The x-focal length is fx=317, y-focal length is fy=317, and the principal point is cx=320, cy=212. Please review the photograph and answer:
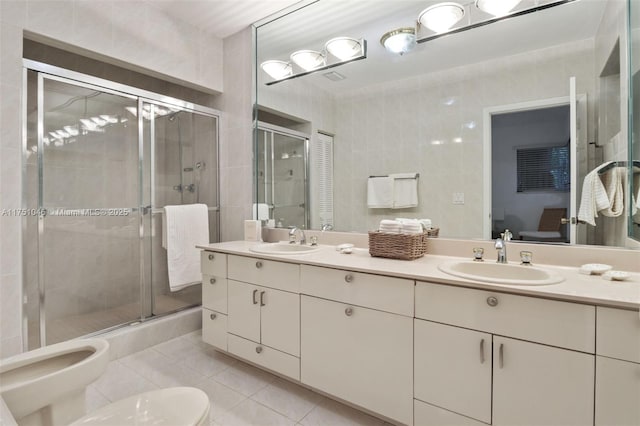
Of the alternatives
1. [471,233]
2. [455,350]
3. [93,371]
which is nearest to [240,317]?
[93,371]

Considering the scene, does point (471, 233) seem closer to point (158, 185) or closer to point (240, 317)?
point (240, 317)

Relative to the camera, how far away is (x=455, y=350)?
4.17ft

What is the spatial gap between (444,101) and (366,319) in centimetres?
135

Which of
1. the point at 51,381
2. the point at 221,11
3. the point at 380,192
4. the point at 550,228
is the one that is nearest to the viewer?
the point at 51,381

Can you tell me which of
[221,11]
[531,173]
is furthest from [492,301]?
[221,11]

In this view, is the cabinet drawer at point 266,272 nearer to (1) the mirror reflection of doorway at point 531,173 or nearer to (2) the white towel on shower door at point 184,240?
(2) the white towel on shower door at point 184,240

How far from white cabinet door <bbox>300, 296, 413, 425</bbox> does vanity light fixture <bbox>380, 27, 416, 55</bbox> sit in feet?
5.38

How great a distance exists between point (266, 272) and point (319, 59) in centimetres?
164

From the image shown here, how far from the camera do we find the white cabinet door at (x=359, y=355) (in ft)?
4.56

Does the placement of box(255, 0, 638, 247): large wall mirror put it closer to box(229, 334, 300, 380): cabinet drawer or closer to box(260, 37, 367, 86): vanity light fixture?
box(260, 37, 367, 86): vanity light fixture

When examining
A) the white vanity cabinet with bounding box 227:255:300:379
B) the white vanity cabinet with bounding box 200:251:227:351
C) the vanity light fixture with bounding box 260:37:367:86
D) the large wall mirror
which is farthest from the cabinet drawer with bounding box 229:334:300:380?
the vanity light fixture with bounding box 260:37:367:86

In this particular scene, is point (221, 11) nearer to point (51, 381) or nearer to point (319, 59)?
point (319, 59)

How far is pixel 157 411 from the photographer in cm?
97

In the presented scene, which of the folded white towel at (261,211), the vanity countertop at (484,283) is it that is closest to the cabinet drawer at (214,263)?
the vanity countertop at (484,283)
